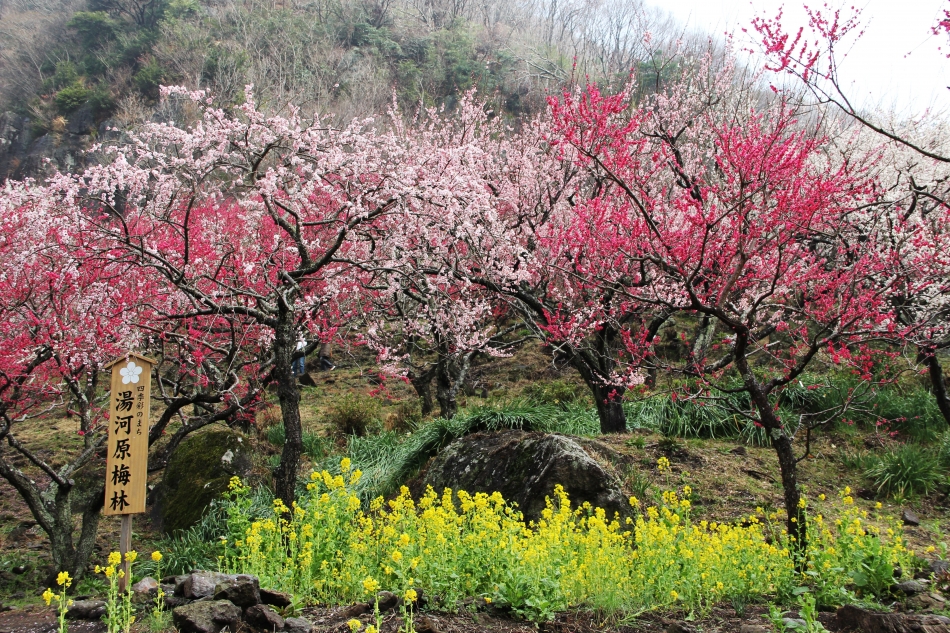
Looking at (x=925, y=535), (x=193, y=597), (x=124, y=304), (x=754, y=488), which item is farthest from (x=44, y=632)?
(x=925, y=535)

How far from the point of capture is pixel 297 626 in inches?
114

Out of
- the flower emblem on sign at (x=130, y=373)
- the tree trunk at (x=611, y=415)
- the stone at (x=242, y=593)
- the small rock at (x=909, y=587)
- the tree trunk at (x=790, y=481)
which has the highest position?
the flower emblem on sign at (x=130, y=373)

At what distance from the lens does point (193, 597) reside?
11.7 ft

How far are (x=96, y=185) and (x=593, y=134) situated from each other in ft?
20.3

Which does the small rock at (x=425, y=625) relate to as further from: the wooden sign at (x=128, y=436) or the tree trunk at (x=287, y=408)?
the tree trunk at (x=287, y=408)

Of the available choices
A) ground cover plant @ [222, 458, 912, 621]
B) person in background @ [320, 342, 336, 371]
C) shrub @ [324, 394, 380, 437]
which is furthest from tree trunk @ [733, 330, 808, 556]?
person in background @ [320, 342, 336, 371]

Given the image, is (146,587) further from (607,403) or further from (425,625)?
(607,403)

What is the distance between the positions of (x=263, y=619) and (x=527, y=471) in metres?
3.64

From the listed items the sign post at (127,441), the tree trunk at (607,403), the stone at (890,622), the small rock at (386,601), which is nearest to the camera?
the stone at (890,622)

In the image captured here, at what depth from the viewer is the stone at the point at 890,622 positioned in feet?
8.97

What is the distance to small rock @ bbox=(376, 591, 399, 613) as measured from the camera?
3095mm

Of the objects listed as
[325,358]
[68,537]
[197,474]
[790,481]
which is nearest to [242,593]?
[790,481]

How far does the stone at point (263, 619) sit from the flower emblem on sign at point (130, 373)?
260 centimetres

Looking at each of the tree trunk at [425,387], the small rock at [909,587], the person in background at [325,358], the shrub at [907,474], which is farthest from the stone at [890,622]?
the person in background at [325,358]
